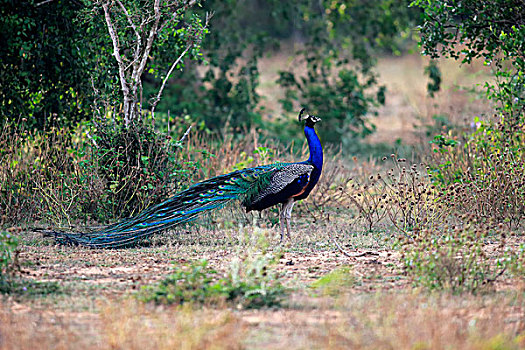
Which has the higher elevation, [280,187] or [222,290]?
[280,187]

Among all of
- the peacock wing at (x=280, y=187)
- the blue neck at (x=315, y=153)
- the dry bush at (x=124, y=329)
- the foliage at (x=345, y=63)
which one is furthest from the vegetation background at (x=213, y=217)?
the foliage at (x=345, y=63)

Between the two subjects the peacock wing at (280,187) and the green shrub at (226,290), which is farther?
the peacock wing at (280,187)

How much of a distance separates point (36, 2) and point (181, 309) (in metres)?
6.14

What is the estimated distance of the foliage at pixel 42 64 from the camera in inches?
365

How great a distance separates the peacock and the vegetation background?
0.24 m

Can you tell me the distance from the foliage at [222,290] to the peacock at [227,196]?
76.9 inches

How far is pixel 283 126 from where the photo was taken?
1585 cm

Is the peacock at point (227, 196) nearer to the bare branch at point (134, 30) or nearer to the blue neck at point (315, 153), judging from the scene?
the blue neck at point (315, 153)

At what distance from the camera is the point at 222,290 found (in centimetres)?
510

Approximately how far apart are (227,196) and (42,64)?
147 inches

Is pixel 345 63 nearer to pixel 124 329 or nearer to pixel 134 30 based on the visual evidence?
pixel 134 30

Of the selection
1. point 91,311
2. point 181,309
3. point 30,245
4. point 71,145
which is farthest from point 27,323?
point 71,145

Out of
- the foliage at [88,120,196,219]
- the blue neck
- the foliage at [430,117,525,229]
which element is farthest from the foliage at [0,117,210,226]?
the foliage at [430,117,525,229]

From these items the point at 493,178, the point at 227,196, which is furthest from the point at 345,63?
the point at 227,196
